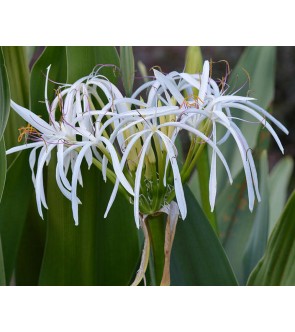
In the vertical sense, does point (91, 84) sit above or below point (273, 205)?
above

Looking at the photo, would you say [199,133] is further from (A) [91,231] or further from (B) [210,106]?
(A) [91,231]

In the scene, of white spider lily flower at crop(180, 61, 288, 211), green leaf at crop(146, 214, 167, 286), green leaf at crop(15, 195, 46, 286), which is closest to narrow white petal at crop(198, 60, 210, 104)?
white spider lily flower at crop(180, 61, 288, 211)

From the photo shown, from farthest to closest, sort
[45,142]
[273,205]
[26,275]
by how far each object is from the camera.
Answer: [273,205] → [26,275] → [45,142]

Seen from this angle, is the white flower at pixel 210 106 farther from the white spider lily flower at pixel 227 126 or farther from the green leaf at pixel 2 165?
the green leaf at pixel 2 165

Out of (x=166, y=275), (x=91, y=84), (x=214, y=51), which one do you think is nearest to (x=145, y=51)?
(x=214, y=51)

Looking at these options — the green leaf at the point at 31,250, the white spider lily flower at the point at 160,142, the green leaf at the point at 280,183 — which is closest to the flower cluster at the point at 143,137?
the white spider lily flower at the point at 160,142

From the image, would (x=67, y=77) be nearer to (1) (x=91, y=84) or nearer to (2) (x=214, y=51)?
(1) (x=91, y=84)

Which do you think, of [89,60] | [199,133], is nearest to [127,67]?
[89,60]
